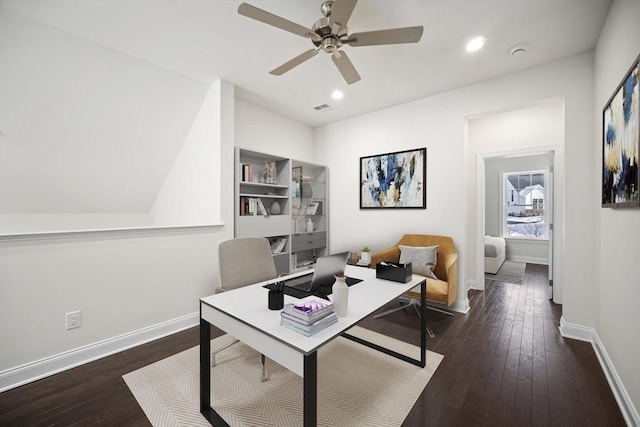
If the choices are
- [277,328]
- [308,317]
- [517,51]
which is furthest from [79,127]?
[517,51]

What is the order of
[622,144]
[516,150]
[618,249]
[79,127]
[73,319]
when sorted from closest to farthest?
[622,144] → [618,249] → [73,319] → [79,127] → [516,150]

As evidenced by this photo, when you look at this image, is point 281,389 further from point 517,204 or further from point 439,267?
point 517,204

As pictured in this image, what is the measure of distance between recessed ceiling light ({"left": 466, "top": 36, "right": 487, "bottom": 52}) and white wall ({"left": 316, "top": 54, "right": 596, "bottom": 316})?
31.7 inches

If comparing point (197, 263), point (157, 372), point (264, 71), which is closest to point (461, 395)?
point (157, 372)

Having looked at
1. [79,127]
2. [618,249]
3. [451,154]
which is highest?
[79,127]

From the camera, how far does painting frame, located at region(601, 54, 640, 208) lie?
4.94 ft

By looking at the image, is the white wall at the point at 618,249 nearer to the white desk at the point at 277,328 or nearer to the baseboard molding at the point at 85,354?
the white desk at the point at 277,328

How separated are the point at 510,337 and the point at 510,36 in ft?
9.10

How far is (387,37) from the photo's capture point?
1706 mm

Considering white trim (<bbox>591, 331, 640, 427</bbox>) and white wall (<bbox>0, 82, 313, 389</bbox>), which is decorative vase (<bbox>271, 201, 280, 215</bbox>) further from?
white trim (<bbox>591, 331, 640, 427</bbox>)

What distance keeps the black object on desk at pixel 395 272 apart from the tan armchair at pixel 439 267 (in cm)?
93

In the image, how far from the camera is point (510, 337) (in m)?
2.58

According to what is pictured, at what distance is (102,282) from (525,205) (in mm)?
7801

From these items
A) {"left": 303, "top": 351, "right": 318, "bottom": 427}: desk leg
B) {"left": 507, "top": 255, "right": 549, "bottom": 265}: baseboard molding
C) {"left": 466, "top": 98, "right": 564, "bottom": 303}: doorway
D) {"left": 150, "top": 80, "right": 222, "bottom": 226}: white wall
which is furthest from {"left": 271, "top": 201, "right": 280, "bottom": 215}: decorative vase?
{"left": 507, "top": 255, "right": 549, "bottom": 265}: baseboard molding
